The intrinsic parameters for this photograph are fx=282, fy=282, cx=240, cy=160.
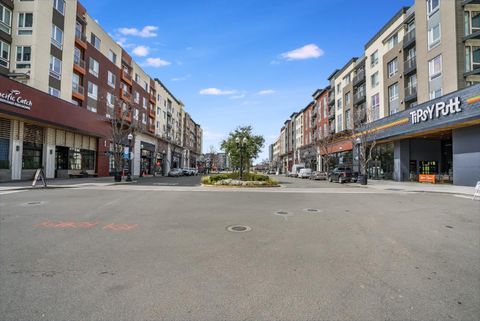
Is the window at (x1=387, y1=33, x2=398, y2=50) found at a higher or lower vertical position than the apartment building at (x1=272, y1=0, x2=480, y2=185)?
higher

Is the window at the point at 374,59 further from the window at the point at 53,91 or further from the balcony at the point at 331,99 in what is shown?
the window at the point at 53,91

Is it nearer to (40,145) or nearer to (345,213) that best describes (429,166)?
(345,213)

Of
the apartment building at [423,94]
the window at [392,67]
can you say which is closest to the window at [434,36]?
the apartment building at [423,94]

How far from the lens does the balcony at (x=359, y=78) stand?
42128mm

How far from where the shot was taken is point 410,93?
3094 centimetres

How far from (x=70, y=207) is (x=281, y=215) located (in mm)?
7782

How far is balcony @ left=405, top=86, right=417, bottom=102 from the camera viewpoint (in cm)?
3019

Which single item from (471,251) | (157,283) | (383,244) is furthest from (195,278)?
(471,251)

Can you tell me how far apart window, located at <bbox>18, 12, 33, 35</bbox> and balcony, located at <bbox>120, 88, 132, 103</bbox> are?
1606 cm

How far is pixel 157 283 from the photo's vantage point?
399 cm

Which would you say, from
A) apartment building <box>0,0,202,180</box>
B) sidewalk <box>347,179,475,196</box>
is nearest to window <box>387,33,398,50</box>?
sidewalk <box>347,179,475,196</box>

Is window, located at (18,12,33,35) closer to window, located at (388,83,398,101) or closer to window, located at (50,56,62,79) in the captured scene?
window, located at (50,56,62,79)

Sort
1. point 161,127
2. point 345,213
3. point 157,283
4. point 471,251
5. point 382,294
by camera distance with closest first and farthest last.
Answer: point 382,294 → point 157,283 → point 471,251 → point 345,213 → point 161,127

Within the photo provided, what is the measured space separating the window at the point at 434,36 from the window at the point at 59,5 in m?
37.2
